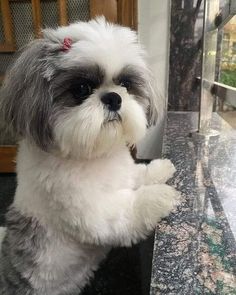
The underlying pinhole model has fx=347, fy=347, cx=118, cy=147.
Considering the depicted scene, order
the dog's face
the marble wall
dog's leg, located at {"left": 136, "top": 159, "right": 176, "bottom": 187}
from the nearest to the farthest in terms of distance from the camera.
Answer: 1. the dog's face
2. dog's leg, located at {"left": 136, "top": 159, "right": 176, "bottom": 187}
3. the marble wall

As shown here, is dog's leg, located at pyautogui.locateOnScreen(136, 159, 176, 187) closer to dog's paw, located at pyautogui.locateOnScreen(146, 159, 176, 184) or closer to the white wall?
dog's paw, located at pyautogui.locateOnScreen(146, 159, 176, 184)

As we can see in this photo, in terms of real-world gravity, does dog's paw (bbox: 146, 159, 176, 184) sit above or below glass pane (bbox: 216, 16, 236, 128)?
below

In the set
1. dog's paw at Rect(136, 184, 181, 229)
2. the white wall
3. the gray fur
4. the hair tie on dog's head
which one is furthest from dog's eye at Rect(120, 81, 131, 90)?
the white wall

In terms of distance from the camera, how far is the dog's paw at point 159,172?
1.01 metres

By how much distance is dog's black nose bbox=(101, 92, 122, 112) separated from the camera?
0.74 meters

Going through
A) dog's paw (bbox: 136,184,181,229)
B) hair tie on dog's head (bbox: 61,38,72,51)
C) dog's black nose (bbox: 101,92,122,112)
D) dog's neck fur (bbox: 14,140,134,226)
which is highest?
hair tie on dog's head (bbox: 61,38,72,51)

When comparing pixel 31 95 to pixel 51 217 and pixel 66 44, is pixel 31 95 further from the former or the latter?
pixel 51 217

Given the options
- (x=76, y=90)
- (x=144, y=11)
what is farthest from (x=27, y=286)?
(x=144, y=11)

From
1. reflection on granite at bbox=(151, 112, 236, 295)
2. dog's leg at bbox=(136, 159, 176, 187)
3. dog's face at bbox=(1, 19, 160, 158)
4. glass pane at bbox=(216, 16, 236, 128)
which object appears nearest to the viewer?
reflection on granite at bbox=(151, 112, 236, 295)

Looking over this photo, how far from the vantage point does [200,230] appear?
0.78 metres

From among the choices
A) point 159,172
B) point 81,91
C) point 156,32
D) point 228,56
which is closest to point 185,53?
point 156,32

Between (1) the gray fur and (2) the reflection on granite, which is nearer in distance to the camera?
(2) the reflection on granite

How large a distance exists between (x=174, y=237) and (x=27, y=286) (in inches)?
16.2

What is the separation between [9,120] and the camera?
0.80m
